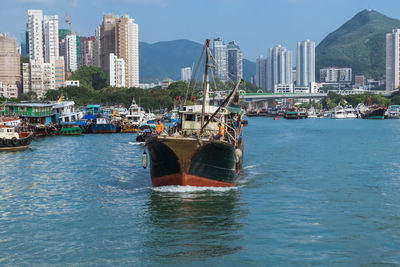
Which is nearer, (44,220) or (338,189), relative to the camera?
(44,220)

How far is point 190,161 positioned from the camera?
27.0 metres

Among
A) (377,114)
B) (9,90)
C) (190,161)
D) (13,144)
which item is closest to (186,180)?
(190,161)

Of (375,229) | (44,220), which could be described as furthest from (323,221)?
(44,220)

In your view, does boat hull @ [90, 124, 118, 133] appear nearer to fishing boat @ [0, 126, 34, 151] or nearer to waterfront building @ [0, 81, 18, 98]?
fishing boat @ [0, 126, 34, 151]

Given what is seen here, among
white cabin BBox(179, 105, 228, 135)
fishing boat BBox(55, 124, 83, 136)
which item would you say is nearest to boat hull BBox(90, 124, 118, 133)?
fishing boat BBox(55, 124, 83, 136)

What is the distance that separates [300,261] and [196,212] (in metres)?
7.07

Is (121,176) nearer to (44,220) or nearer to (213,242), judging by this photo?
(44,220)

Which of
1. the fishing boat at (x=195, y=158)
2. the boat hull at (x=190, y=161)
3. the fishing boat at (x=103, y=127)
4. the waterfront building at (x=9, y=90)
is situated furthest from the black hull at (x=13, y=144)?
the waterfront building at (x=9, y=90)

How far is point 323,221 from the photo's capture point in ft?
74.3

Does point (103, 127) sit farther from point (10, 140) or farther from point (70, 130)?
point (10, 140)

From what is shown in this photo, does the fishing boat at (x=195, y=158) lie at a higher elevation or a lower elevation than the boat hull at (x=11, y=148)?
higher

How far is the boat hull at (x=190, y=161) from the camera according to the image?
26.8m

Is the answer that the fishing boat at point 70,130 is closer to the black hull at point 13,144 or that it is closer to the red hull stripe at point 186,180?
the black hull at point 13,144

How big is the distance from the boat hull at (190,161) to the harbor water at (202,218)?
560mm
